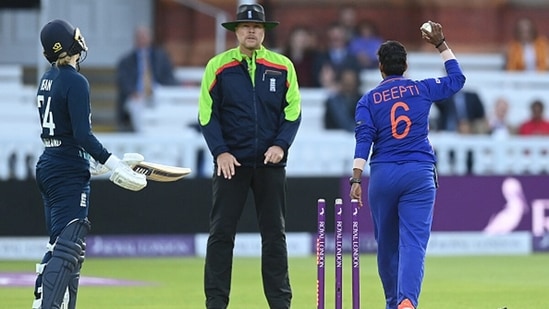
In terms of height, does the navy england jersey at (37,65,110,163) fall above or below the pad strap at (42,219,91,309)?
above

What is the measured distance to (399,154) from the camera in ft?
35.7

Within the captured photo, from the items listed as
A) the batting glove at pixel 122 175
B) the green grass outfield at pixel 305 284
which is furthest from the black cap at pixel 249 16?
the green grass outfield at pixel 305 284

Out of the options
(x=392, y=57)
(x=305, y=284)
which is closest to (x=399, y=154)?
(x=392, y=57)

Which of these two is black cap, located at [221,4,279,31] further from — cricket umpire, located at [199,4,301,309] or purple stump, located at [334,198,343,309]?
purple stump, located at [334,198,343,309]

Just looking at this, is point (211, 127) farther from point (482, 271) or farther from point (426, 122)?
point (482, 271)

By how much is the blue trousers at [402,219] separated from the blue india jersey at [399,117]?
0.32 feet

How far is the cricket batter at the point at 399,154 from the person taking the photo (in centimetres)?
1082

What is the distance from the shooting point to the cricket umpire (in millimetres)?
11109

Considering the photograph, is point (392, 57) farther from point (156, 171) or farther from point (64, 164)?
point (64, 164)

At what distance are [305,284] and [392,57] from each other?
185 inches

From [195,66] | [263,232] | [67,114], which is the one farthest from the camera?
[195,66]

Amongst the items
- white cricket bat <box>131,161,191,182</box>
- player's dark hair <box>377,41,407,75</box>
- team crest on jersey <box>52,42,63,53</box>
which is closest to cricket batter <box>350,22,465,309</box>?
player's dark hair <box>377,41,407,75</box>

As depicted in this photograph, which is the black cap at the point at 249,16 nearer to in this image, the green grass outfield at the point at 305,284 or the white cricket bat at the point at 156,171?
the white cricket bat at the point at 156,171

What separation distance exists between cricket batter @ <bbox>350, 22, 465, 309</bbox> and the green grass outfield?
1909 millimetres
